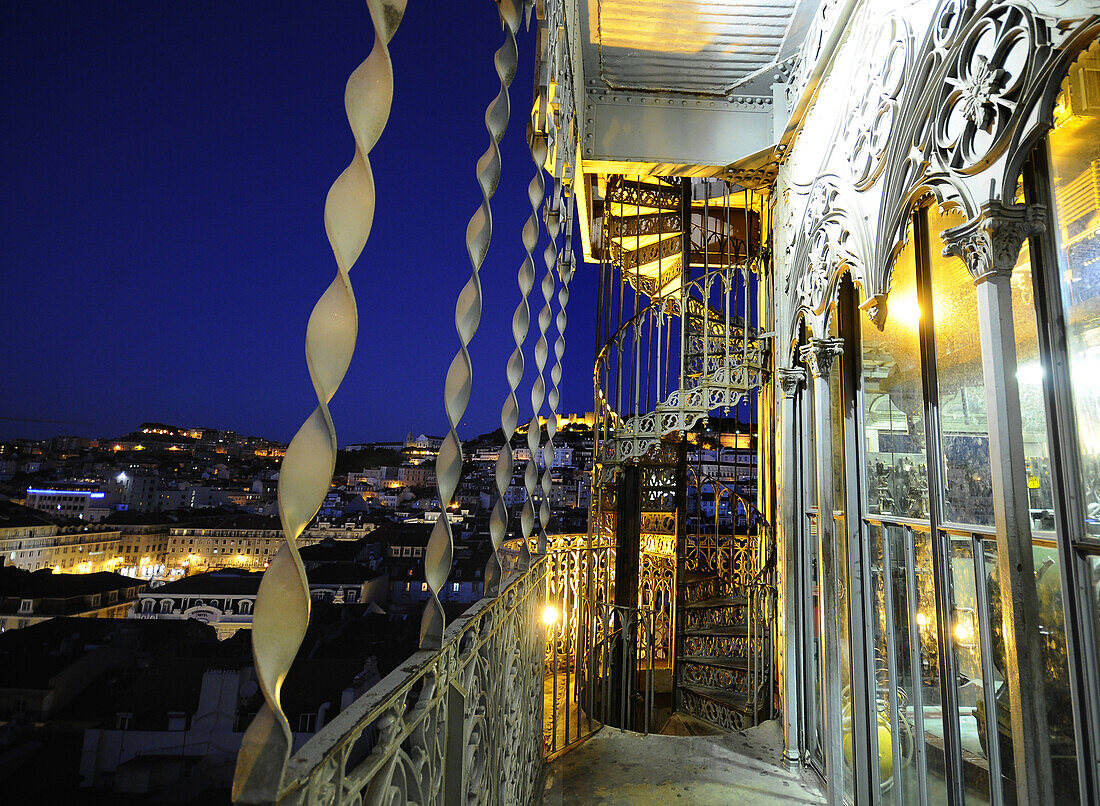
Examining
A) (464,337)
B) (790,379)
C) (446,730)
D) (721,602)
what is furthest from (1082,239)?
(721,602)

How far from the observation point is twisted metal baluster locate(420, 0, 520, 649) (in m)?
1.32

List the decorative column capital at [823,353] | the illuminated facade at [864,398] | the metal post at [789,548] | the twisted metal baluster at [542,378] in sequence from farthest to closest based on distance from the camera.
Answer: the metal post at [789,548]
the decorative column capital at [823,353]
the twisted metal baluster at [542,378]
the illuminated facade at [864,398]

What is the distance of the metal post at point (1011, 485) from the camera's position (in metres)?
1.74

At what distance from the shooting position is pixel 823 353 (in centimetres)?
339

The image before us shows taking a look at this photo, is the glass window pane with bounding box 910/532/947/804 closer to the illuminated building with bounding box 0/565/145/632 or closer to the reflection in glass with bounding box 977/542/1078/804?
the reflection in glass with bounding box 977/542/1078/804

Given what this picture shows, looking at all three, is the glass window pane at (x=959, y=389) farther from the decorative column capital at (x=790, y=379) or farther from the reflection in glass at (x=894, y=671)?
the decorative column capital at (x=790, y=379)

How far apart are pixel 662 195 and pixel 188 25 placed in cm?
624

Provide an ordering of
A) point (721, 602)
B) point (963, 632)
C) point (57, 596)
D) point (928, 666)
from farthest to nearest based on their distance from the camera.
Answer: point (721, 602), point (928, 666), point (963, 632), point (57, 596)

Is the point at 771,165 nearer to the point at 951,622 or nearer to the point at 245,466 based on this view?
the point at 951,622

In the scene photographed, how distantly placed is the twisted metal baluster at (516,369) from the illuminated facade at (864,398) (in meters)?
0.01

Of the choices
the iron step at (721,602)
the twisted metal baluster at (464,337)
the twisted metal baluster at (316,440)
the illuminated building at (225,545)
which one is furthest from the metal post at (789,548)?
the twisted metal baluster at (316,440)

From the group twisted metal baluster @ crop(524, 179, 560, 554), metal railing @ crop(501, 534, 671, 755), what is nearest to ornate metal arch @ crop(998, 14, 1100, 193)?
twisted metal baluster @ crop(524, 179, 560, 554)

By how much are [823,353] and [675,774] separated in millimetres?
2758

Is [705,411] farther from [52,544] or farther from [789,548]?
[52,544]
